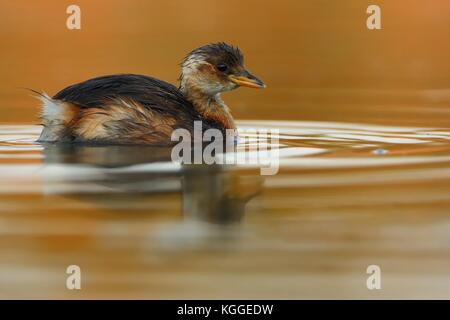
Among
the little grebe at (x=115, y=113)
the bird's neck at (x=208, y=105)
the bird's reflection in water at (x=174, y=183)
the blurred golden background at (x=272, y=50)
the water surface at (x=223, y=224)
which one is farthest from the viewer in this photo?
the blurred golden background at (x=272, y=50)

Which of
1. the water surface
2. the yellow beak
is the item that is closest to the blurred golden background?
the yellow beak

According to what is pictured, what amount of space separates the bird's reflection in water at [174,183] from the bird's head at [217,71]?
56.4 inches

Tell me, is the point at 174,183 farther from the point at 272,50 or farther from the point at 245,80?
the point at 272,50

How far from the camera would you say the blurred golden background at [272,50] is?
1401 cm

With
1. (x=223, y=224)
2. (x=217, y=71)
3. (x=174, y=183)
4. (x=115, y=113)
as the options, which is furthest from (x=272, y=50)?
(x=223, y=224)

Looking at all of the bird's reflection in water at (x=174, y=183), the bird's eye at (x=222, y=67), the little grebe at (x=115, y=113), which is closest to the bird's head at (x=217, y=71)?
the bird's eye at (x=222, y=67)

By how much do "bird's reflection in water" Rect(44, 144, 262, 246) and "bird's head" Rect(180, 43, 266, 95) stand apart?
56.4 inches

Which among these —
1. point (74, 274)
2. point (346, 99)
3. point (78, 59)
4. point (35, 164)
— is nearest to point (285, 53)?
point (78, 59)

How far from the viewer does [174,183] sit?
825cm

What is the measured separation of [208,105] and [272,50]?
9.59 m

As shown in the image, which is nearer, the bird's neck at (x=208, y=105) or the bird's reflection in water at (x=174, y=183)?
the bird's reflection in water at (x=174, y=183)

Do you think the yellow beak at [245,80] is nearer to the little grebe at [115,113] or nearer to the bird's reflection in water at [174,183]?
the little grebe at [115,113]

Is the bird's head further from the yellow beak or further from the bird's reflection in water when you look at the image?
the bird's reflection in water

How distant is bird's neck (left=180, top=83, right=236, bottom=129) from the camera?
1126 centimetres
